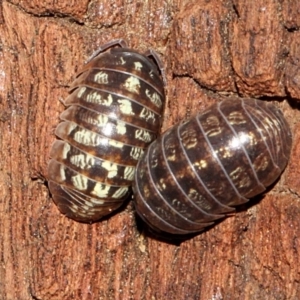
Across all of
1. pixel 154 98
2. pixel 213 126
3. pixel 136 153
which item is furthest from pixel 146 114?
pixel 213 126

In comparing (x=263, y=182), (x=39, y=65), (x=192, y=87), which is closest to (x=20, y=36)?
(x=39, y=65)

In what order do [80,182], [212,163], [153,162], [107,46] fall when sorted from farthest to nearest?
[107,46], [80,182], [153,162], [212,163]

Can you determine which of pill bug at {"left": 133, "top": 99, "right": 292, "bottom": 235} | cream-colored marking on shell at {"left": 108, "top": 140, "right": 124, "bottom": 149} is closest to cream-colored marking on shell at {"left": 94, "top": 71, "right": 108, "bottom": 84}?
cream-colored marking on shell at {"left": 108, "top": 140, "right": 124, "bottom": 149}

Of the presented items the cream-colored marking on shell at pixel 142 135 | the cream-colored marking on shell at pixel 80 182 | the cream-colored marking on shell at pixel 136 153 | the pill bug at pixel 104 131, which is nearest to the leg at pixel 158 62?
the pill bug at pixel 104 131

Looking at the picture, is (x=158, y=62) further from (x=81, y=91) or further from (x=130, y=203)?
(x=130, y=203)

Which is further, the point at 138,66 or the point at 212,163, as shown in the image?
the point at 138,66
